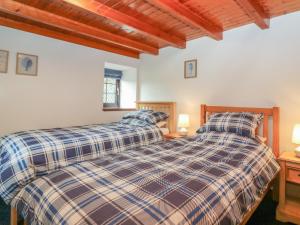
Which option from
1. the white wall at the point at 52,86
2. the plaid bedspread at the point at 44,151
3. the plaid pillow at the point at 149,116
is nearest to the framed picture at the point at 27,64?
the white wall at the point at 52,86

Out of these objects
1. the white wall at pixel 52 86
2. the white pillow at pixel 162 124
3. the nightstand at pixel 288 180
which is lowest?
the nightstand at pixel 288 180

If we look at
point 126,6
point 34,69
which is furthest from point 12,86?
point 126,6

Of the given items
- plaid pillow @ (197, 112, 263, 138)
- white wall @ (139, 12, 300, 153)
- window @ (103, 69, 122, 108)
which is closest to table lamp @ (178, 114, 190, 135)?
white wall @ (139, 12, 300, 153)

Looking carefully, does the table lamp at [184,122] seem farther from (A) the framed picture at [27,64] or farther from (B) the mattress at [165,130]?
(A) the framed picture at [27,64]

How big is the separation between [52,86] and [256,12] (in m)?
2.94

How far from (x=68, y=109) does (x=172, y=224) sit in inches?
111

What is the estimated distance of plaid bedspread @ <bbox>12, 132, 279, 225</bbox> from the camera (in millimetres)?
906

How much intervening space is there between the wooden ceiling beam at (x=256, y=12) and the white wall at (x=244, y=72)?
0.43 ft

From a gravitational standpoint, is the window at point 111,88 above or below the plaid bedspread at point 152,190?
above

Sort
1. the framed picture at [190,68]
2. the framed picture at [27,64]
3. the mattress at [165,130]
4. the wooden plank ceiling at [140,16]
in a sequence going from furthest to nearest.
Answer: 1. the mattress at [165,130]
2. the framed picture at [190,68]
3. the framed picture at [27,64]
4. the wooden plank ceiling at [140,16]

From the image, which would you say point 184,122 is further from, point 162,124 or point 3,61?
point 3,61

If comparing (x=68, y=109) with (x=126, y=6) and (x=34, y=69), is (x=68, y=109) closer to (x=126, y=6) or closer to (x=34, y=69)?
Result: (x=34, y=69)

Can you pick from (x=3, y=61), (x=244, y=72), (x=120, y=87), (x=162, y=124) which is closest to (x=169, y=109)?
(x=162, y=124)

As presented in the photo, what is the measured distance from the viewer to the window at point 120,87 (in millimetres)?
4191
